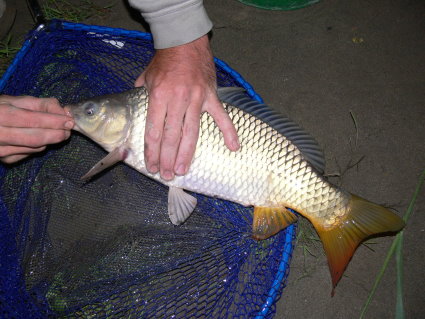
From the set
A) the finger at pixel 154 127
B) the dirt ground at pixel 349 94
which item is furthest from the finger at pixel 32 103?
the dirt ground at pixel 349 94

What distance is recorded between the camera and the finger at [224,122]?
1592mm

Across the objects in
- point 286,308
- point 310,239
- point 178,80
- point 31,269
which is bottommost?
point 286,308

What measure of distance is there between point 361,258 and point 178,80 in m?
1.34

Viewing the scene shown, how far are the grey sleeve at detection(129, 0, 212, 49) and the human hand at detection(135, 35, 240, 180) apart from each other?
5 centimetres

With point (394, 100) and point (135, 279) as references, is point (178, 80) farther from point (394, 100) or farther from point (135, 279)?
point (394, 100)

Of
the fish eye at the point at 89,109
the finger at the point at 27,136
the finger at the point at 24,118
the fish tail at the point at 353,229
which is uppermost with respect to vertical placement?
the finger at the point at 24,118

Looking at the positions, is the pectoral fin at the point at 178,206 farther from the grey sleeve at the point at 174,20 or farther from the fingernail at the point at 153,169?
the grey sleeve at the point at 174,20

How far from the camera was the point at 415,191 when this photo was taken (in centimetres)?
208

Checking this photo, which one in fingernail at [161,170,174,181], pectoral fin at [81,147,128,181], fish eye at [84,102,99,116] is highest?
fish eye at [84,102,99,116]

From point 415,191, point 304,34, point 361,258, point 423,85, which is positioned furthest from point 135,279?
point 423,85

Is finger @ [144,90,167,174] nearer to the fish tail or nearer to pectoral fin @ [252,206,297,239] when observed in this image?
pectoral fin @ [252,206,297,239]

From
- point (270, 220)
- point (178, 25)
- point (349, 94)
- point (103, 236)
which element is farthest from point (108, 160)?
point (349, 94)

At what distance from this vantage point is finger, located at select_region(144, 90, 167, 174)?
154 cm

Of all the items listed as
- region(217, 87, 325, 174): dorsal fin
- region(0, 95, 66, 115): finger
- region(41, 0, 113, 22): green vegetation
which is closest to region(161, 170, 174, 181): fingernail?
region(217, 87, 325, 174): dorsal fin
